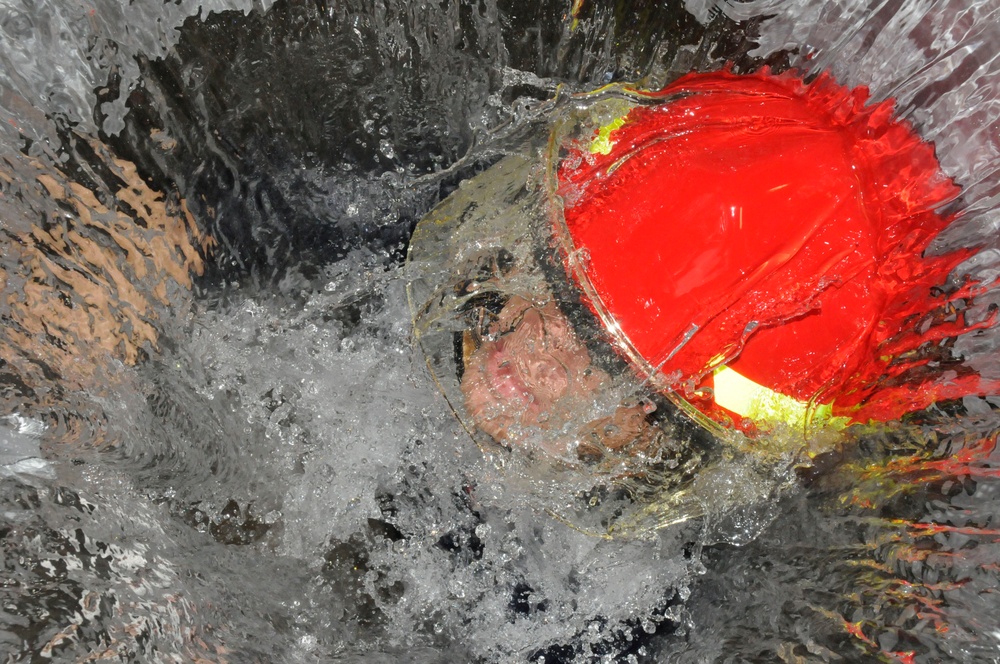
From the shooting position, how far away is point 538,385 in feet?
3.16

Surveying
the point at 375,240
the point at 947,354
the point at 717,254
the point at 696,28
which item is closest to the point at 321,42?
the point at 375,240

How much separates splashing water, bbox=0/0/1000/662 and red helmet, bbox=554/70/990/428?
0.05 meters

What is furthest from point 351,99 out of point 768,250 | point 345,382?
point 768,250

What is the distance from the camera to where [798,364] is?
900mm

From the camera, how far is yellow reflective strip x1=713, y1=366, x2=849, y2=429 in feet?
2.98

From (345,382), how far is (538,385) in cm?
43

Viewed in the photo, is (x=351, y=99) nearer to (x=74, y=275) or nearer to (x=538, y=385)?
(x=74, y=275)

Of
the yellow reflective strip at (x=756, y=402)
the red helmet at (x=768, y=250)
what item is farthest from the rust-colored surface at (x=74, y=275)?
the yellow reflective strip at (x=756, y=402)

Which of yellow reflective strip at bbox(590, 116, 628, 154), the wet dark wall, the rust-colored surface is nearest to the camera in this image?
yellow reflective strip at bbox(590, 116, 628, 154)

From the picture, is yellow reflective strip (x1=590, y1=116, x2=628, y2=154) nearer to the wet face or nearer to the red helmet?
the red helmet

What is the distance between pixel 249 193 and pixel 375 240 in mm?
237

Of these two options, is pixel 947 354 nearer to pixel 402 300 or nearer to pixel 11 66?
pixel 402 300

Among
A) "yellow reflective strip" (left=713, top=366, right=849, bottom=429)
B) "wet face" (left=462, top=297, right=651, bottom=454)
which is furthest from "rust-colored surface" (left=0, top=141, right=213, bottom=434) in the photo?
"yellow reflective strip" (left=713, top=366, right=849, bottom=429)

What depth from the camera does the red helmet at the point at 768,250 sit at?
854mm
